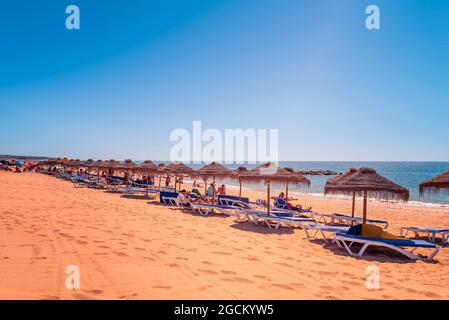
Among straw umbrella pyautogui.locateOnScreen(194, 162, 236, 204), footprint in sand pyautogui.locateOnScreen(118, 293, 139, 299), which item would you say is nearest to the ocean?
straw umbrella pyautogui.locateOnScreen(194, 162, 236, 204)

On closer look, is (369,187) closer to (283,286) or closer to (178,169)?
(283,286)

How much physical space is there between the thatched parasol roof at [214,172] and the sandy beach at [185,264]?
398 centimetres

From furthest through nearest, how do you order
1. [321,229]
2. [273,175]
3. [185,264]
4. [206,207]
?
1. [206,207]
2. [273,175]
3. [321,229]
4. [185,264]

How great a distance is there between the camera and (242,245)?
6512mm

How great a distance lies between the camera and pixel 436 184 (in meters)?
7.67

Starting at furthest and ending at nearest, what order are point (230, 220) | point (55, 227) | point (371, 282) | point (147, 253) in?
point (230, 220) → point (55, 227) → point (147, 253) → point (371, 282)

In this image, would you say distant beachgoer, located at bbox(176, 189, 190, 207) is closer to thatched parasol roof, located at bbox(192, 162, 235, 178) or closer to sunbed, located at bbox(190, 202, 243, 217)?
sunbed, located at bbox(190, 202, 243, 217)

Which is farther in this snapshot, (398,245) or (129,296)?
(398,245)

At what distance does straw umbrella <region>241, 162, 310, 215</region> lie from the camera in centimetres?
941

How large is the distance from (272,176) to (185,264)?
205 inches

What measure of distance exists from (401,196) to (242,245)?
13.3 ft

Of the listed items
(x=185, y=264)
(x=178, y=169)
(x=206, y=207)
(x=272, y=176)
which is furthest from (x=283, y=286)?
(x=178, y=169)
